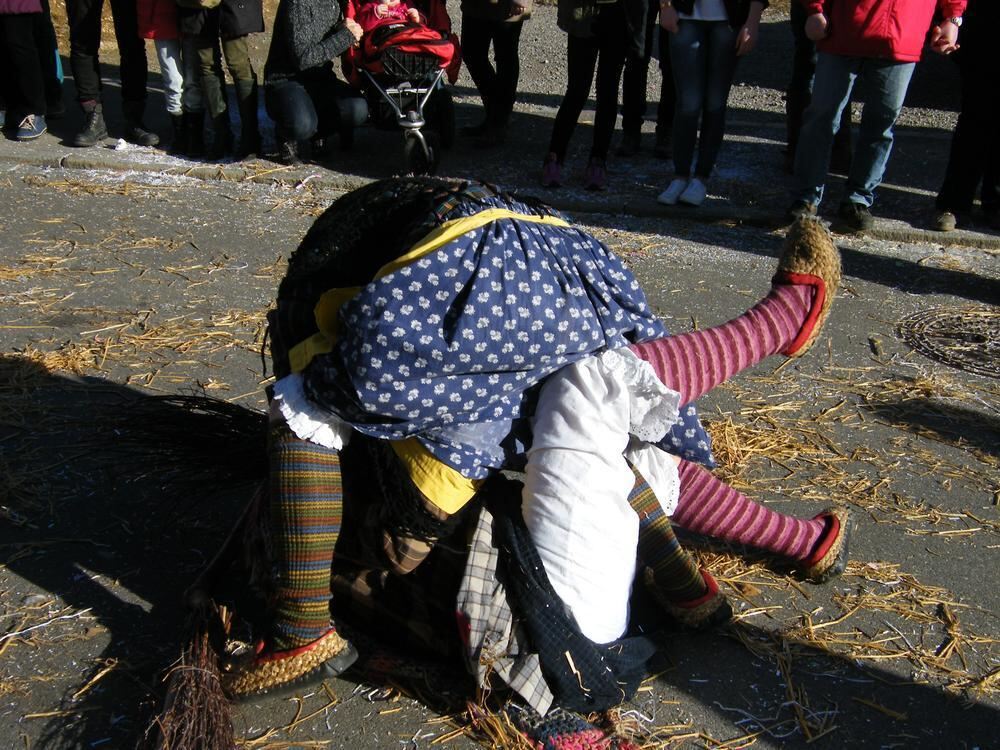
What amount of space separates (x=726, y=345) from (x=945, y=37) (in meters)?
4.13

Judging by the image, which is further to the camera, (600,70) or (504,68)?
(504,68)

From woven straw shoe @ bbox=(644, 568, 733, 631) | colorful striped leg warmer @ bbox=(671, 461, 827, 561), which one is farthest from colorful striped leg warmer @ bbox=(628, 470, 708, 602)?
colorful striped leg warmer @ bbox=(671, 461, 827, 561)

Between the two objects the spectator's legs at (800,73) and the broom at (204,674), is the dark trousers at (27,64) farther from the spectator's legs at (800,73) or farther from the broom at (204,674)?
the broom at (204,674)

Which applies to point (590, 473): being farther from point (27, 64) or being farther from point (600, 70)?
point (27, 64)

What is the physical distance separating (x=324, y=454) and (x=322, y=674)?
0.50 metres

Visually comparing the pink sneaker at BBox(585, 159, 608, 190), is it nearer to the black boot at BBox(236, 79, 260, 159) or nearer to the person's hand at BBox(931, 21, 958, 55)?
the person's hand at BBox(931, 21, 958, 55)

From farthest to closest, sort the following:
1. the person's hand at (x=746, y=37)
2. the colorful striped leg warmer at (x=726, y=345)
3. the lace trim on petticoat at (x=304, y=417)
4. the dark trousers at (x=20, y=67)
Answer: the dark trousers at (x=20, y=67) → the person's hand at (x=746, y=37) → the colorful striped leg warmer at (x=726, y=345) → the lace trim on petticoat at (x=304, y=417)

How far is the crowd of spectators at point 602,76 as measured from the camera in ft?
19.0

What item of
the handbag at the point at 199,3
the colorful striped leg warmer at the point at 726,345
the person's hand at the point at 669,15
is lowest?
the colorful striped leg warmer at the point at 726,345

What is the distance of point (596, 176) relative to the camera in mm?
6719

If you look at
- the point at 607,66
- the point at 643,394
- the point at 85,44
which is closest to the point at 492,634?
the point at 643,394

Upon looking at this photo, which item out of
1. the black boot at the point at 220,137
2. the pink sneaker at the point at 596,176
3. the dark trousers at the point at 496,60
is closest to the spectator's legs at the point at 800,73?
the pink sneaker at the point at 596,176

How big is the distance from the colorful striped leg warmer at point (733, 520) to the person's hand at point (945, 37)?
3.89 metres

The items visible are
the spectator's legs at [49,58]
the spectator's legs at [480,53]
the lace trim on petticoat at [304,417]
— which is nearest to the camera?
the lace trim on petticoat at [304,417]
